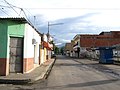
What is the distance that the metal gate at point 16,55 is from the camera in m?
22.5

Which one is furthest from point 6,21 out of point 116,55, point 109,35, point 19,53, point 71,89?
point 109,35

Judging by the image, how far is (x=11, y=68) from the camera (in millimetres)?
22422

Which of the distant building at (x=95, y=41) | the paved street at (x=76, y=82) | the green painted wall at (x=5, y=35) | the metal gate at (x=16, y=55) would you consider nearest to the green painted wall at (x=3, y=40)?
the green painted wall at (x=5, y=35)

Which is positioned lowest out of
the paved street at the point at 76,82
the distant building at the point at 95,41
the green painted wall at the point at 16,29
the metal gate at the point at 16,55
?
the paved street at the point at 76,82

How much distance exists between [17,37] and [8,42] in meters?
1.27

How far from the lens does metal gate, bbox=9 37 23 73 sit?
2247 centimetres

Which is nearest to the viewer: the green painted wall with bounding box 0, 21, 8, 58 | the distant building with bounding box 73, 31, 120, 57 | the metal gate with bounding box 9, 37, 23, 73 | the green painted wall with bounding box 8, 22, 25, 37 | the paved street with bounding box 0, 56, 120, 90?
the paved street with bounding box 0, 56, 120, 90

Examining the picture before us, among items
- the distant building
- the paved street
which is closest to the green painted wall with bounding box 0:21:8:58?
the paved street

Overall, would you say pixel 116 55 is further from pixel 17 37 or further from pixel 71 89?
pixel 71 89

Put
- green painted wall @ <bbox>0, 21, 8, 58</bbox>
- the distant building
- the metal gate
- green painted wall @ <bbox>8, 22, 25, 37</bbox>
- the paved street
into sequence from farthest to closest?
the distant building
the metal gate
green painted wall @ <bbox>8, 22, 25, 37</bbox>
green painted wall @ <bbox>0, 21, 8, 58</bbox>
the paved street

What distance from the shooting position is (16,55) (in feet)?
74.7

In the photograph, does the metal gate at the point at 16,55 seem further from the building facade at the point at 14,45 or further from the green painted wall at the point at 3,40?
the green painted wall at the point at 3,40

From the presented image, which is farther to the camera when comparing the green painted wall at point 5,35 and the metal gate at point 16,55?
the metal gate at point 16,55

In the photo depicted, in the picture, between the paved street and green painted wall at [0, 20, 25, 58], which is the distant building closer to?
the paved street
